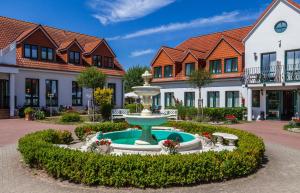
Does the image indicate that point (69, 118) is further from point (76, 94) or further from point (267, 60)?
point (267, 60)

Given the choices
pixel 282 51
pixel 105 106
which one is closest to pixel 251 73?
pixel 282 51

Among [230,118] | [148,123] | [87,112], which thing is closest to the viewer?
[148,123]

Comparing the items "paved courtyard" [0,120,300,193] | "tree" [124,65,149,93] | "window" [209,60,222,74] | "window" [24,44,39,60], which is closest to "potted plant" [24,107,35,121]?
"window" [24,44,39,60]

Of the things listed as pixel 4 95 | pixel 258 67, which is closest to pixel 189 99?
pixel 258 67

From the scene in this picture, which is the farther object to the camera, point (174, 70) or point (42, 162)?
point (174, 70)

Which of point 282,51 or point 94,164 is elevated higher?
point 282,51

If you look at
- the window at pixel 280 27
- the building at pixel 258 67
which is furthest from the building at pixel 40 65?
the window at pixel 280 27

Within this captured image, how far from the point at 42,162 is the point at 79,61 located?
26520 mm

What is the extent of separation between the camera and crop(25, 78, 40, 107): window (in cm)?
2795

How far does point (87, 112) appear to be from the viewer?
30.7 m

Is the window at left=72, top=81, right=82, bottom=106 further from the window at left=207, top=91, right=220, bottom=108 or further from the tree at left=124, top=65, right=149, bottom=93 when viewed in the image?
the tree at left=124, top=65, right=149, bottom=93

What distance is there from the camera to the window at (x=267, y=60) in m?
26.0

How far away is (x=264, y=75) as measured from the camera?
25734mm

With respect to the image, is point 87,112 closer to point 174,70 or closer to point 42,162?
point 174,70
